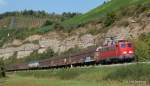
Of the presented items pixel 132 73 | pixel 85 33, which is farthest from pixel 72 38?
pixel 132 73

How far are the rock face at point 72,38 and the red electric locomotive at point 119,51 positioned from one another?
1630 centimetres

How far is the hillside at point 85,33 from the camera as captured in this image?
283ft

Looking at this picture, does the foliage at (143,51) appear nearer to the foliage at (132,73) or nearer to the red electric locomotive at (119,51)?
the red electric locomotive at (119,51)

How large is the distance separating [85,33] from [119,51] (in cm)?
4787

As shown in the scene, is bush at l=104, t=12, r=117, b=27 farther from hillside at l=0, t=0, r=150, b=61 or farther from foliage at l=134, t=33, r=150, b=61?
foliage at l=134, t=33, r=150, b=61

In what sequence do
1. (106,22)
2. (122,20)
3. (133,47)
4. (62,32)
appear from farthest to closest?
(62,32), (106,22), (122,20), (133,47)

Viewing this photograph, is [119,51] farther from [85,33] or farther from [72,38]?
[72,38]

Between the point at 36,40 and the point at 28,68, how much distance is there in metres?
31.6

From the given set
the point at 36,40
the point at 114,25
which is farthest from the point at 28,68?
the point at 36,40

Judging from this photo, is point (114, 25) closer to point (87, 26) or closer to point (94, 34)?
point (94, 34)

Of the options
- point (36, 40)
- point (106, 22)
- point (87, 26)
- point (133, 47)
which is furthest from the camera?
point (36, 40)

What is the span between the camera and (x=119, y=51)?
60.6 metres

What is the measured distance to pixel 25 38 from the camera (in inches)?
5531

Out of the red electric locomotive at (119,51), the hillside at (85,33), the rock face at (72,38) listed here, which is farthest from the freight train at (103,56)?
the rock face at (72,38)
